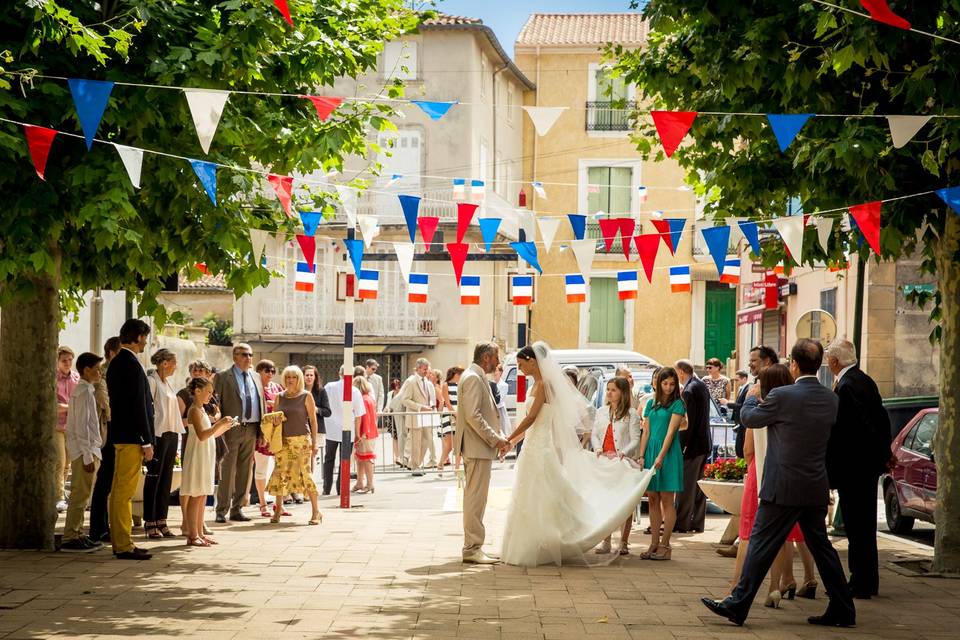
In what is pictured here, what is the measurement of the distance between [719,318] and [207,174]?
1345 inches

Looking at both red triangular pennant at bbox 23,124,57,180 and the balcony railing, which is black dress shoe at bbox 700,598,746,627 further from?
the balcony railing

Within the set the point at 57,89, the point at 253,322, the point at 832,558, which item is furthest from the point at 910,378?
the point at 253,322

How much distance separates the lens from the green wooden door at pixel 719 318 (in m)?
43.1

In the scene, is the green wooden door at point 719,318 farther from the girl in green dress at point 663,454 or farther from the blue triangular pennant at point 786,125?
the blue triangular pennant at point 786,125

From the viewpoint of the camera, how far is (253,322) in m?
39.6

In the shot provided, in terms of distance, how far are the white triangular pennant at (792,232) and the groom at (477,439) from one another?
114 inches

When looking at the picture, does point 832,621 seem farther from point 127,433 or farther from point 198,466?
point 198,466

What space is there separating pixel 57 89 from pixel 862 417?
6562 millimetres

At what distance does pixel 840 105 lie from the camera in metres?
11.3

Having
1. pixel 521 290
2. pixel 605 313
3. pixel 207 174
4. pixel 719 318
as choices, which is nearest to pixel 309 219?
pixel 207 174

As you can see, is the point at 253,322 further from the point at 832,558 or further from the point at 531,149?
the point at 832,558

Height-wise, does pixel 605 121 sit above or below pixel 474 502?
above

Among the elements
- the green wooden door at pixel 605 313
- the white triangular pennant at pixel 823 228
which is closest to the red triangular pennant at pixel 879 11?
the white triangular pennant at pixel 823 228

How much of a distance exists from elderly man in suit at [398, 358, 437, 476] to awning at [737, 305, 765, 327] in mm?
10500
